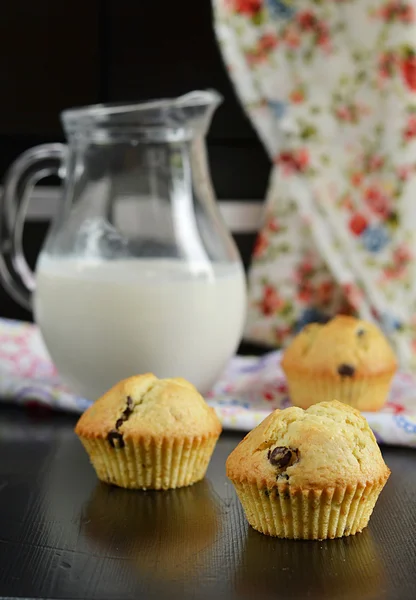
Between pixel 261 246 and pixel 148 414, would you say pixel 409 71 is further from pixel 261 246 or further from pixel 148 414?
pixel 148 414

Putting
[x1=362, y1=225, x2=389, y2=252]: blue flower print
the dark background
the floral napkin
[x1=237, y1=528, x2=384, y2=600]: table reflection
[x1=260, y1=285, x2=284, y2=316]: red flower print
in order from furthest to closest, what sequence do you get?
the dark background, [x1=260, y1=285, x2=284, y2=316]: red flower print, [x1=362, y1=225, x2=389, y2=252]: blue flower print, the floral napkin, [x1=237, y1=528, x2=384, y2=600]: table reflection

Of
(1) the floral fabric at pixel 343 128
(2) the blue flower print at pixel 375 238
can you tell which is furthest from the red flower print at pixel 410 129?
(2) the blue flower print at pixel 375 238

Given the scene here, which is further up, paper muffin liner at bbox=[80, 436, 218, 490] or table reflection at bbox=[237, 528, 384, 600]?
table reflection at bbox=[237, 528, 384, 600]

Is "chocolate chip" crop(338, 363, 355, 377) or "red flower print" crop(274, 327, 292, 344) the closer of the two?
"chocolate chip" crop(338, 363, 355, 377)

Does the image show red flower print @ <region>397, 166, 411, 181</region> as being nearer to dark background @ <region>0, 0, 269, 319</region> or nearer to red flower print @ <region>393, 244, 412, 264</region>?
red flower print @ <region>393, 244, 412, 264</region>

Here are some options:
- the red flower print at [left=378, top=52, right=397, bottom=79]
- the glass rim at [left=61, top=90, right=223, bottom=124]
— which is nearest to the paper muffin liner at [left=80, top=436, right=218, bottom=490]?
the glass rim at [left=61, top=90, right=223, bottom=124]

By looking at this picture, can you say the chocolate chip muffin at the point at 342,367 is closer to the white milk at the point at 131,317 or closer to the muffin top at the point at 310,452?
the white milk at the point at 131,317

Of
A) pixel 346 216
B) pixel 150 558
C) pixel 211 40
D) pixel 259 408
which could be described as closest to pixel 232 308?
pixel 259 408

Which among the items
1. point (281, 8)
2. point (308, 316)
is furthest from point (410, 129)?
point (308, 316)
